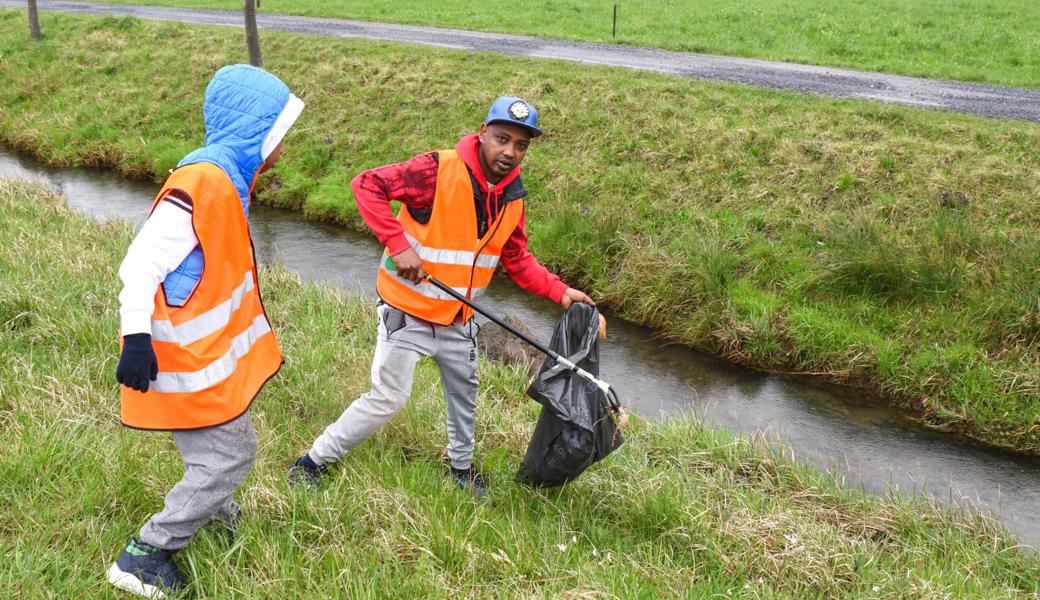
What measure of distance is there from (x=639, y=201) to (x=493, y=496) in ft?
19.3

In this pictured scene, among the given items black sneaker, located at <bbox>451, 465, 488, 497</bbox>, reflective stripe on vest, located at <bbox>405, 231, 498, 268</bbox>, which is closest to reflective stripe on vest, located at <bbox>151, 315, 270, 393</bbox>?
reflective stripe on vest, located at <bbox>405, 231, 498, 268</bbox>

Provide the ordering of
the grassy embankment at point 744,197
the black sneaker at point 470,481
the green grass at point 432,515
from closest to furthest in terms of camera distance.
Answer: the green grass at point 432,515 → the black sneaker at point 470,481 → the grassy embankment at point 744,197

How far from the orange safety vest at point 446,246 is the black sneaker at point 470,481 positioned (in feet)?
2.57

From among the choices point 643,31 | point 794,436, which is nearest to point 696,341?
point 794,436

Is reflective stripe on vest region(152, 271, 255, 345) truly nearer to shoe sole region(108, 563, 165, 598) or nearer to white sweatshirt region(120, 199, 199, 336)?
white sweatshirt region(120, 199, 199, 336)

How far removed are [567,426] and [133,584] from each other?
1.71m

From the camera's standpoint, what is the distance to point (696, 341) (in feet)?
24.6

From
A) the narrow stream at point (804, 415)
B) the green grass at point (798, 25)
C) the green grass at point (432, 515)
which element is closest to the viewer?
the green grass at point (432, 515)

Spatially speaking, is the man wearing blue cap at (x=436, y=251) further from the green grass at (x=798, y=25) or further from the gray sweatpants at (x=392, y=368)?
the green grass at (x=798, y=25)

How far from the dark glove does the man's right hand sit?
1211mm

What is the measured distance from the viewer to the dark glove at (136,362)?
2.49m

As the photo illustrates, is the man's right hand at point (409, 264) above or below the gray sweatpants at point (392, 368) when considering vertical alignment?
above

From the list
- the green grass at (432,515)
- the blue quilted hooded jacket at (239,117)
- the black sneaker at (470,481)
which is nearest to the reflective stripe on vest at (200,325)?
the blue quilted hooded jacket at (239,117)

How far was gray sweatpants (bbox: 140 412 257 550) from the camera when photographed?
290cm
